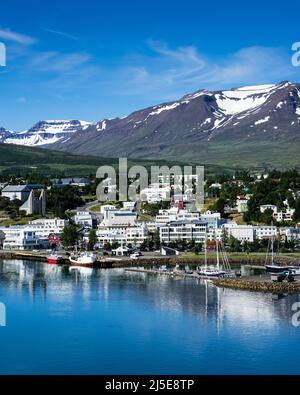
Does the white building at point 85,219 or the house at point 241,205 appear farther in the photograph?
the house at point 241,205

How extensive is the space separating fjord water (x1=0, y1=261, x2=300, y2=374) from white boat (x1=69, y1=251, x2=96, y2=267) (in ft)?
9.84

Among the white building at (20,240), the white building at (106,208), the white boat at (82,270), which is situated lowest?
the white boat at (82,270)

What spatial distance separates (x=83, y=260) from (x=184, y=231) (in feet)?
11.5

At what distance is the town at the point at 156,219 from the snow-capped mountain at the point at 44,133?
249 ft

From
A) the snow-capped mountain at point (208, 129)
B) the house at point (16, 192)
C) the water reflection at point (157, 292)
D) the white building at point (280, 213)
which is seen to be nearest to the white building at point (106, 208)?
the house at point (16, 192)

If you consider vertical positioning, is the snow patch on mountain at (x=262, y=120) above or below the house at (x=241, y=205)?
above

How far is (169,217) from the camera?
18.5 m

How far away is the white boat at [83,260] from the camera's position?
14055 mm

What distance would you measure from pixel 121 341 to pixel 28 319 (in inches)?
61.8


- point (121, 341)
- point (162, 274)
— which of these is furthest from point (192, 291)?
point (121, 341)

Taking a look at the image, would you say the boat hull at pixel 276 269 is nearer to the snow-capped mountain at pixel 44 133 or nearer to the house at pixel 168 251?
the house at pixel 168 251

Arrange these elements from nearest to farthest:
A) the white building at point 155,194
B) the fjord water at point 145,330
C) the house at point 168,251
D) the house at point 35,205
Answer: the fjord water at point 145,330, the house at point 168,251, the house at point 35,205, the white building at point 155,194

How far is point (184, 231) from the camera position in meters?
17.0
